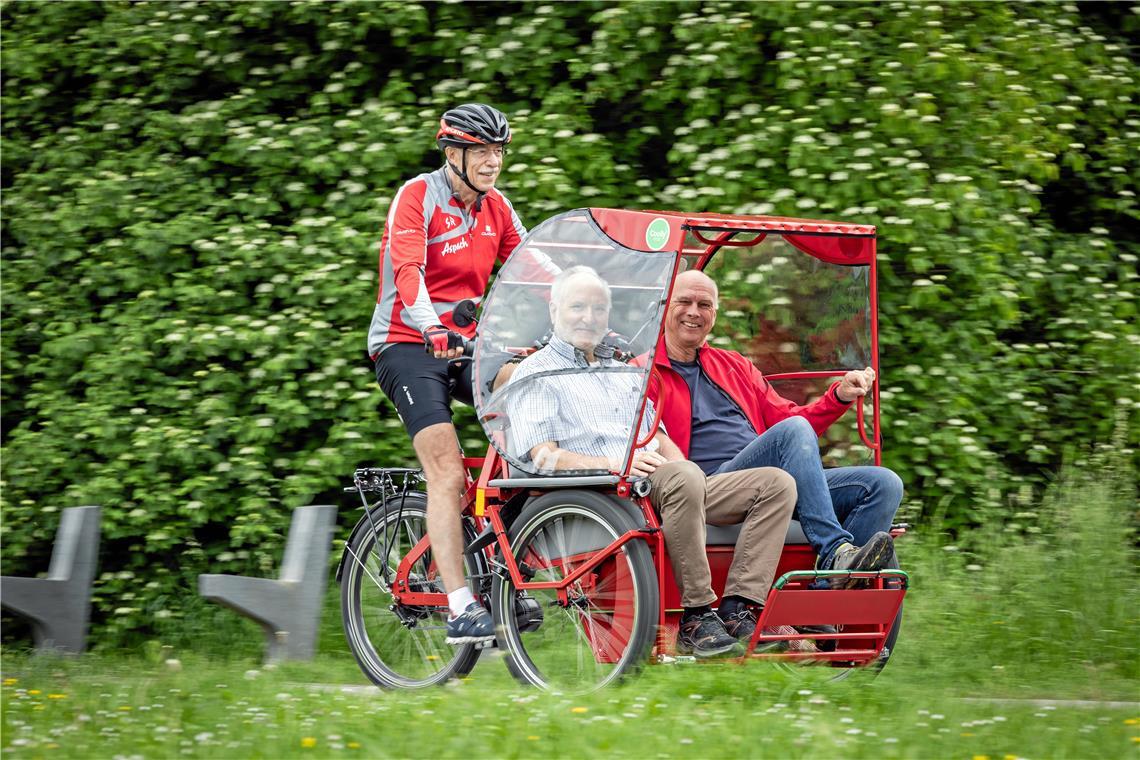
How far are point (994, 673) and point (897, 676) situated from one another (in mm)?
445

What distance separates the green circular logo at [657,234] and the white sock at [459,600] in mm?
1529

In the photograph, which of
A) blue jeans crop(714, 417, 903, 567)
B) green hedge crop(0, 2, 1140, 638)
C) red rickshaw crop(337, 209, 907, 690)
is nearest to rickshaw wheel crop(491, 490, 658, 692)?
red rickshaw crop(337, 209, 907, 690)

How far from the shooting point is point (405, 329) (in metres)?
5.67

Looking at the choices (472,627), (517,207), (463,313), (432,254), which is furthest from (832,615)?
(517,207)

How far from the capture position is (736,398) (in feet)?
19.6

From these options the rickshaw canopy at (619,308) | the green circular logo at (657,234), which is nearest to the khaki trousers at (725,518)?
the rickshaw canopy at (619,308)

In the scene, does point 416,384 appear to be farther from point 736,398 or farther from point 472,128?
point 736,398

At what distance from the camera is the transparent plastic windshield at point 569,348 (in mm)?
5258

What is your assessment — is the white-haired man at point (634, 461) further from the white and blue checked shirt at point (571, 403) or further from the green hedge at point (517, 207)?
the green hedge at point (517, 207)

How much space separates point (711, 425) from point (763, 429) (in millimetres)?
338

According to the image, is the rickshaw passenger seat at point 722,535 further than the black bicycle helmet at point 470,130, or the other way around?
the black bicycle helmet at point 470,130

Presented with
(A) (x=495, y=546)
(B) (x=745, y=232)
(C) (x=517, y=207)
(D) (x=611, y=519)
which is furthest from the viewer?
(C) (x=517, y=207)

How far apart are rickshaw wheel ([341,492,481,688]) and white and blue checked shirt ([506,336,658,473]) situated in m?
0.74

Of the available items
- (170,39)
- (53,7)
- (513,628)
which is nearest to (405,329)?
(513,628)
